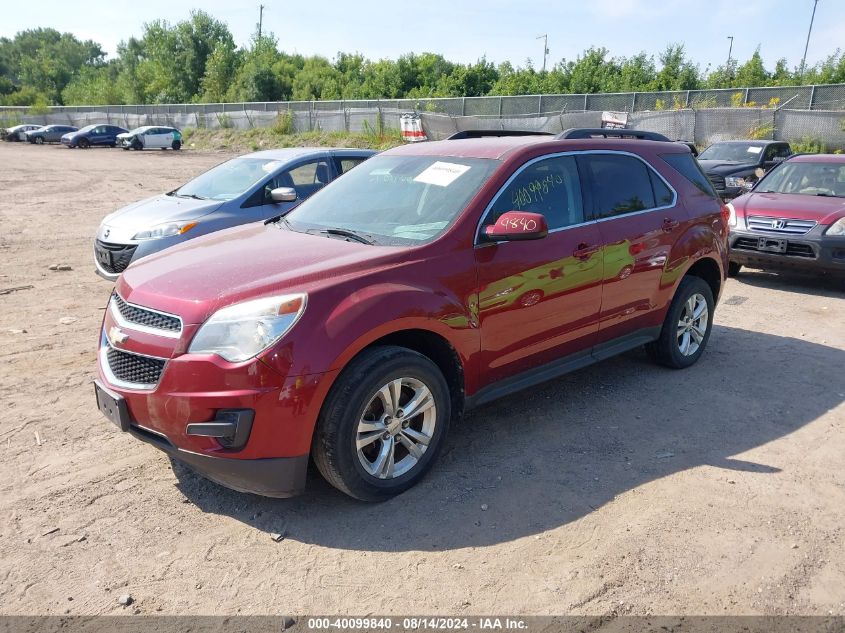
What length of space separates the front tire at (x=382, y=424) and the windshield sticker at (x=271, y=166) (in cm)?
531

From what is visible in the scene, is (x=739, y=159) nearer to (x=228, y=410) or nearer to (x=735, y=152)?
(x=735, y=152)

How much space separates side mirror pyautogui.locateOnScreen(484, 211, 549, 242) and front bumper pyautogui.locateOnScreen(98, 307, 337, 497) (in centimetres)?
131

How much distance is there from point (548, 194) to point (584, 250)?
1.45ft

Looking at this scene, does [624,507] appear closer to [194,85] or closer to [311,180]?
[311,180]

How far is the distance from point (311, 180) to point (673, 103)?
2323 cm

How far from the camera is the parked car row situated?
1598 inches

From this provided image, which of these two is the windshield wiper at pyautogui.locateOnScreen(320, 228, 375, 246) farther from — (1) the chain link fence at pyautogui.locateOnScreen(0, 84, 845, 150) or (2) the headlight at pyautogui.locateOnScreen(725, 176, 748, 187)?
(1) the chain link fence at pyautogui.locateOnScreen(0, 84, 845, 150)

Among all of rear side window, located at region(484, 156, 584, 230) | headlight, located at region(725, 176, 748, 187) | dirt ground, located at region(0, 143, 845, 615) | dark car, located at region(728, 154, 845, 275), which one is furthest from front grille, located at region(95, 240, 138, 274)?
headlight, located at region(725, 176, 748, 187)

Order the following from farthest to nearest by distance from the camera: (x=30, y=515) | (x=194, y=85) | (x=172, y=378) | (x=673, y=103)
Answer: (x=194, y=85) < (x=673, y=103) < (x=30, y=515) < (x=172, y=378)

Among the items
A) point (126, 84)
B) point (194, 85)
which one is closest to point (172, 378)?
point (194, 85)

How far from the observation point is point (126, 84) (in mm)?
70938

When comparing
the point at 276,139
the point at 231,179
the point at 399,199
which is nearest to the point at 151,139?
the point at 276,139

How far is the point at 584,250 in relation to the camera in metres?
4.52

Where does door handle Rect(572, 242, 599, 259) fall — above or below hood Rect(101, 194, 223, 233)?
above
